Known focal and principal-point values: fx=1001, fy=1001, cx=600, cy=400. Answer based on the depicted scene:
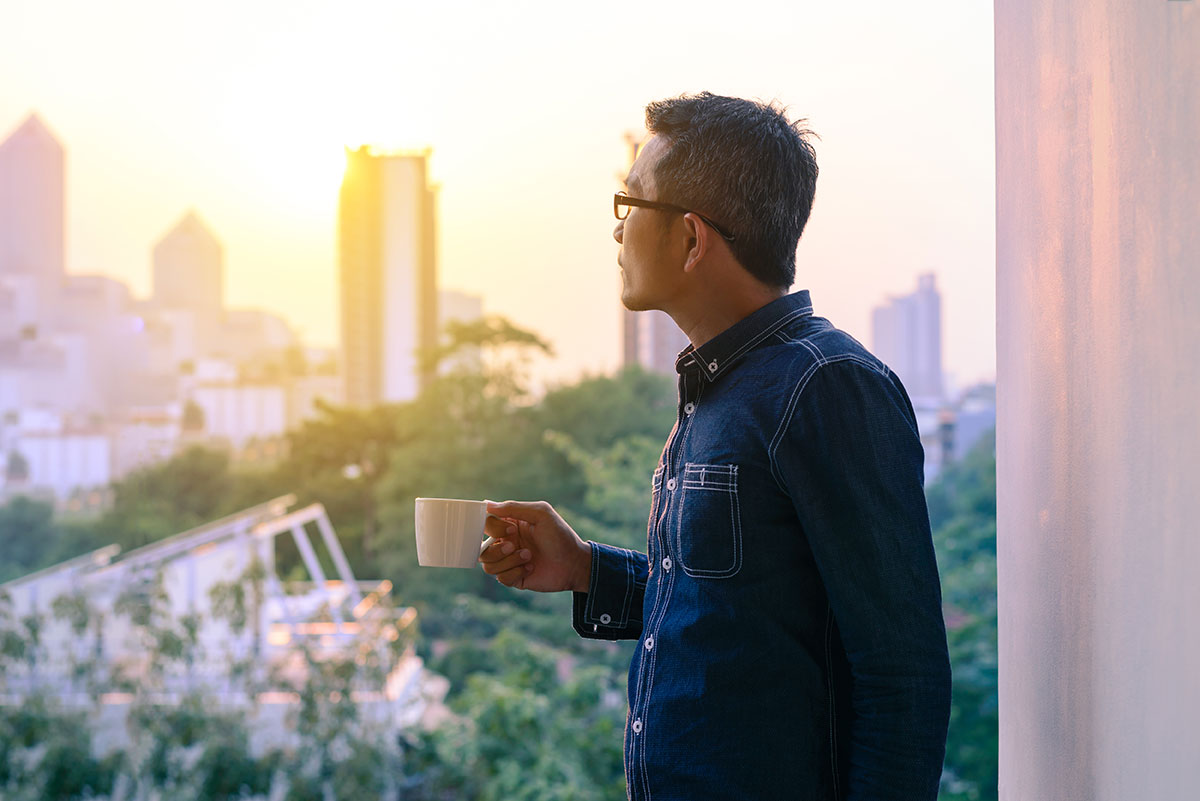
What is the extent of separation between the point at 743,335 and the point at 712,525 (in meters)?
0.17

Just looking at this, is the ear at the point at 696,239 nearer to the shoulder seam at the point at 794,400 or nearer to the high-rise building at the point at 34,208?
the shoulder seam at the point at 794,400

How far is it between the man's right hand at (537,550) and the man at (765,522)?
0.21m

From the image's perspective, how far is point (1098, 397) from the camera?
2.14 ft

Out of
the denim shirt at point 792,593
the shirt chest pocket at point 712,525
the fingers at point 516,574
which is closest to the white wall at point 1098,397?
the denim shirt at point 792,593

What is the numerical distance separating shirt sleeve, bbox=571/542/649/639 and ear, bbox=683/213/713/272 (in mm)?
338

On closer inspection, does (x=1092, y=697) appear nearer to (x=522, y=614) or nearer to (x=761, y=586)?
(x=761, y=586)

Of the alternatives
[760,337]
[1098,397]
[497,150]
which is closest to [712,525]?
[760,337]

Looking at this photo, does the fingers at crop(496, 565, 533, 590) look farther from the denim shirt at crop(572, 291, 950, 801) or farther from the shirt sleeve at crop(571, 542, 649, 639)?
the denim shirt at crop(572, 291, 950, 801)

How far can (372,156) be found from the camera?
4.09 metres

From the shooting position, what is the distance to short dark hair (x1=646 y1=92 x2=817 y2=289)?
0.83 meters

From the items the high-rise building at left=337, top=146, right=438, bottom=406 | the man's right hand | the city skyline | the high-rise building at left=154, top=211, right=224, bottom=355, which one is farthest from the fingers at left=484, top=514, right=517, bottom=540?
the high-rise building at left=154, top=211, right=224, bottom=355

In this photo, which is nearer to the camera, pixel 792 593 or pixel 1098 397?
pixel 1098 397

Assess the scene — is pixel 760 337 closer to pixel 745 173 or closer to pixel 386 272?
pixel 745 173

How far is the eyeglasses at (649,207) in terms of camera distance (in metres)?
0.84
